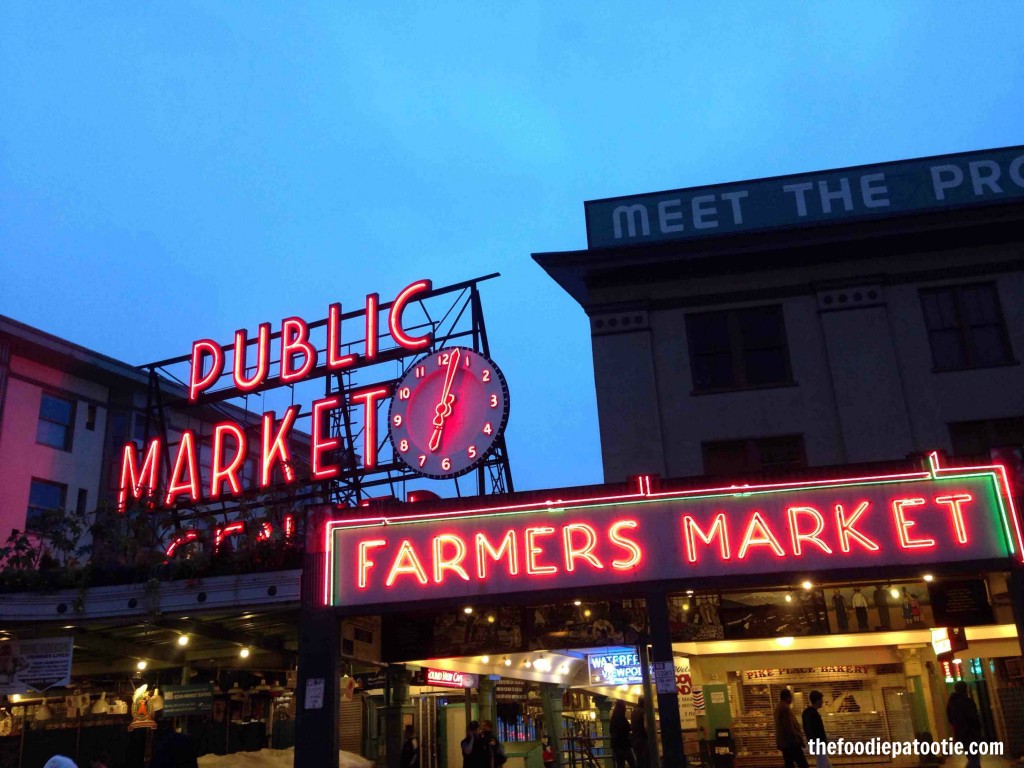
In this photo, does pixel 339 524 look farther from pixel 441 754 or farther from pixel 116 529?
pixel 441 754

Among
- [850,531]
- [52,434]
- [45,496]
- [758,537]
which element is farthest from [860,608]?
[52,434]

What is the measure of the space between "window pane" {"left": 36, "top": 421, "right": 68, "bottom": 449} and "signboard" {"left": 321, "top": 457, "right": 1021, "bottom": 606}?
79.0ft

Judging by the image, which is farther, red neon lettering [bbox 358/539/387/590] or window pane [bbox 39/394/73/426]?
window pane [bbox 39/394/73/426]

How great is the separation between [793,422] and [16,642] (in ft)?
57.1

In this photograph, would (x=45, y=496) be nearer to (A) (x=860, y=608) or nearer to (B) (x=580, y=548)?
(B) (x=580, y=548)

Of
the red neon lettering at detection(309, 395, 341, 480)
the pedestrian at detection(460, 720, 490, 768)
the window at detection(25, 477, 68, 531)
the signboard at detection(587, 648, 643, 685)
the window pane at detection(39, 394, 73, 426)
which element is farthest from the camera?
the window pane at detection(39, 394, 73, 426)

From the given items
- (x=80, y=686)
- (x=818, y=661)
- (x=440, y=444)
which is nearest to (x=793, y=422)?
(x=818, y=661)

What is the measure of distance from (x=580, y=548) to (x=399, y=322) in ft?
54.1

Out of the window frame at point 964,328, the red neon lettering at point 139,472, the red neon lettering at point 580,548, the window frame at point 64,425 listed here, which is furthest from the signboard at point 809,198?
the window frame at point 64,425

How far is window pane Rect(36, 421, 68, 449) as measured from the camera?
35.4m

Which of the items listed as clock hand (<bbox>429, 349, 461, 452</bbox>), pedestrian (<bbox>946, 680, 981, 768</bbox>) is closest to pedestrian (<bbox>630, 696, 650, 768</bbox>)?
pedestrian (<bbox>946, 680, 981, 768</bbox>)

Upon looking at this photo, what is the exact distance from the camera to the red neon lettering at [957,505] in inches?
583

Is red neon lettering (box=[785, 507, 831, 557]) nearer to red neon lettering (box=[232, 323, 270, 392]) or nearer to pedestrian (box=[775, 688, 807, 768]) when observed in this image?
pedestrian (box=[775, 688, 807, 768])

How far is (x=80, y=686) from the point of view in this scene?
23.5m
